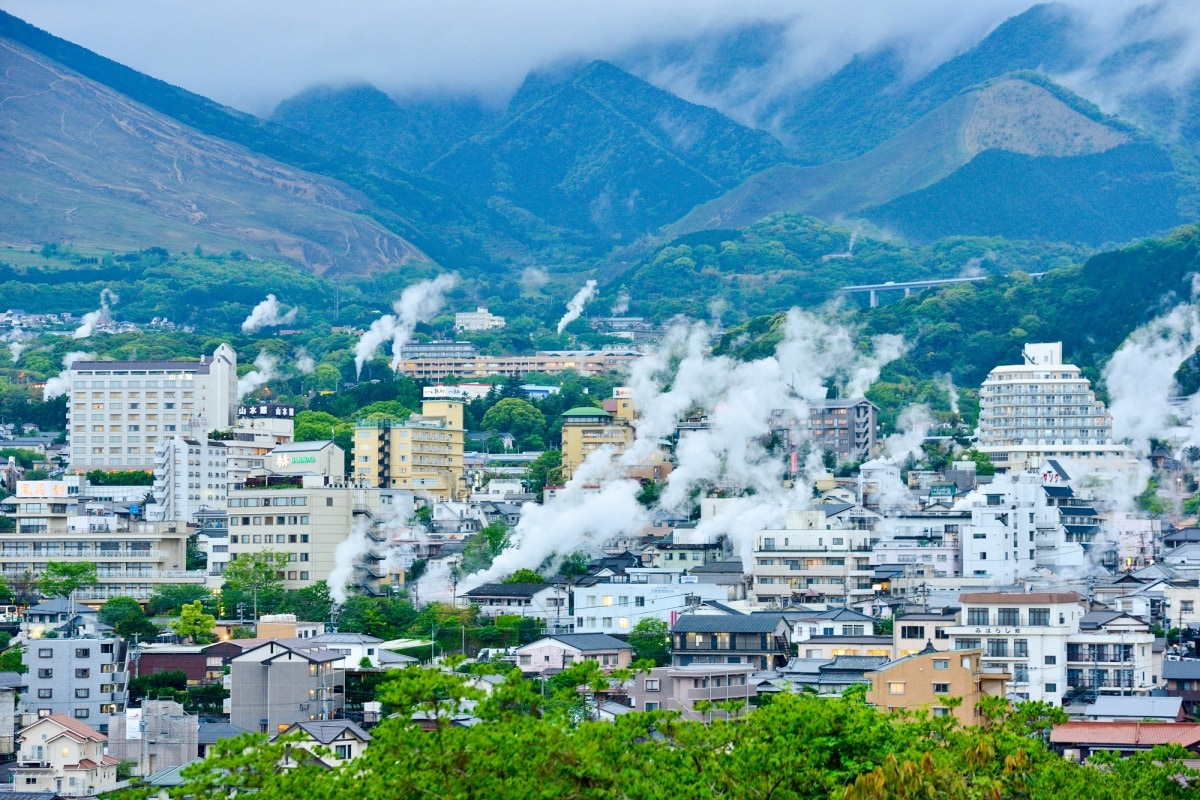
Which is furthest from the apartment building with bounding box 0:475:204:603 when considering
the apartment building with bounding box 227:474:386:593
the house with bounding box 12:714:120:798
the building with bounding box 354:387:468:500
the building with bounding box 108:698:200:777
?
the house with bounding box 12:714:120:798

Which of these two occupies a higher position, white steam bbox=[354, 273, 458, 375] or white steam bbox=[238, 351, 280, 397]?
white steam bbox=[354, 273, 458, 375]

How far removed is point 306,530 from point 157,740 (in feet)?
93.5

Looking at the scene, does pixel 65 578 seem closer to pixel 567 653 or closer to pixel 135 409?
pixel 567 653

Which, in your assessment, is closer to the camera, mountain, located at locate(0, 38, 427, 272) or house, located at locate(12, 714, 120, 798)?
house, located at locate(12, 714, 120, 798)

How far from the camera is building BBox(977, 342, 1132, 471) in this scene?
8688cm

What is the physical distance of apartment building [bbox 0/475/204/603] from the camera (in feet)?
229

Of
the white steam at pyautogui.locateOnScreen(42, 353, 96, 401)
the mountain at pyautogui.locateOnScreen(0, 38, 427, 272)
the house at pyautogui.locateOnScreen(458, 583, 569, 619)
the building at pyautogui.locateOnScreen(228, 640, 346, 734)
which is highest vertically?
the mountain at pyautogui.locateOnScreen(0, 38, 427, 272)

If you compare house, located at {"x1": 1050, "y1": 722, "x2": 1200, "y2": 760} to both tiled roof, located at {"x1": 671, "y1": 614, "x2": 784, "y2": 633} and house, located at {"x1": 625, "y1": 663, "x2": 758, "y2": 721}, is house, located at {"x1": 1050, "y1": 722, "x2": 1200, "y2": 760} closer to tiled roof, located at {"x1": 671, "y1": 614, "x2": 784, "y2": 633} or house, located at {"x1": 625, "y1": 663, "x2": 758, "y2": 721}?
house, located at {"x1": 625, "y1": 663, "x2": 758, "y2": 721}

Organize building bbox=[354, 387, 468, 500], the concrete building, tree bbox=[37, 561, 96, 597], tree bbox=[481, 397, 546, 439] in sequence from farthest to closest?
tree bbox=[481, 397, 546, 439], building bbox=[354, 387, 468, 500], tree bbox=[37, 561, 96, 597], the concrete building

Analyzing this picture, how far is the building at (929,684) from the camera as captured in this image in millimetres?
40594

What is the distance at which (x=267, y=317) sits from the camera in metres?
157

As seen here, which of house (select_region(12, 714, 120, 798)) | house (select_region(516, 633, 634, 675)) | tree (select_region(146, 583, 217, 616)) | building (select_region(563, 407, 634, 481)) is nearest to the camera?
house (select_region(12, 714, 120, 798))

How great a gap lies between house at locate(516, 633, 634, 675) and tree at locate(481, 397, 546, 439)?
177ft

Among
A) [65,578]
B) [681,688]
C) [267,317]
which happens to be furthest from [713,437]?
[267,317]
